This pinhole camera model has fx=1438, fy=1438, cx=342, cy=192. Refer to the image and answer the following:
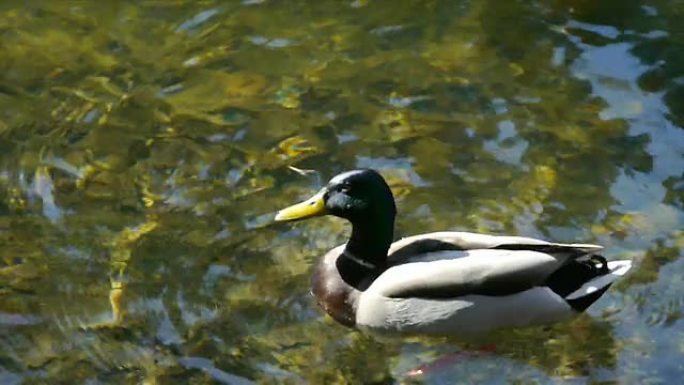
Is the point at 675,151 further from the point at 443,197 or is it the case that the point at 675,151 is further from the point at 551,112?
the point at 443,197

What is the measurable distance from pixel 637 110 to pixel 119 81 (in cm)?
331

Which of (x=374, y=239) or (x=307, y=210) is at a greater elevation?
(x=307, y=210)

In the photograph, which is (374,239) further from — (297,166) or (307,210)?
(297,166)

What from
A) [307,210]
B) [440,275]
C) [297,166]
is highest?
[307,210]

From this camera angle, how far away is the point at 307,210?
7.28m

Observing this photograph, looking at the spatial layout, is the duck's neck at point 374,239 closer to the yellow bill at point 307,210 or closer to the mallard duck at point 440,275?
the mallard duck at point 440,275

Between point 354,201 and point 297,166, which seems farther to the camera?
point 297,166

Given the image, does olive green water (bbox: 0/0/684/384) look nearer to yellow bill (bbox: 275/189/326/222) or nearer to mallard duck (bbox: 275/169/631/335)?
mallard duck (bbox: 275/169/631/335)

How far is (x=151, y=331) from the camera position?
23.6 ft

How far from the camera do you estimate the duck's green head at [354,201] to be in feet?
23.6

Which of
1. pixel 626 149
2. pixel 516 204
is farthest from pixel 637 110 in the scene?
pixel 516 204

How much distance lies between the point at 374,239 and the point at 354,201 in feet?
0.72

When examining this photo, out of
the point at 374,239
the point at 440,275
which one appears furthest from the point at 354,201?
the point at 440,275

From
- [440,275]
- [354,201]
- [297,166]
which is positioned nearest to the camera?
[440,275]
